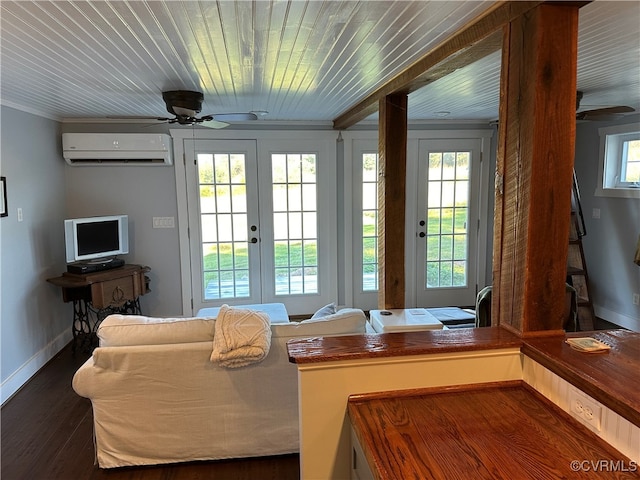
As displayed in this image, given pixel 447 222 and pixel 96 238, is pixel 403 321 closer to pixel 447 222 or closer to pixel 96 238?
pixel 447 222

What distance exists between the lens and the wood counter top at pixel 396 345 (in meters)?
1.47

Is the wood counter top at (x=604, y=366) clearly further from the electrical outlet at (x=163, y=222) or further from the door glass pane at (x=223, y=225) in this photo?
the electrical outlet at (x=163, y=222)

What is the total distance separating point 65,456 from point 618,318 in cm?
496

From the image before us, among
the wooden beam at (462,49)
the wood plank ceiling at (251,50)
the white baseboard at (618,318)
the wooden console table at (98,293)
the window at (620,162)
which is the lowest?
the white baseboard at (618,318)

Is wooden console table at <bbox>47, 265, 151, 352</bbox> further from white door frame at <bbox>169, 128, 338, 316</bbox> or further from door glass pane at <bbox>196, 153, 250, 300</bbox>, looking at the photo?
door glass pane at <bbox>196, 153, 250, 300</bbox>

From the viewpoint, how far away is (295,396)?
7.97 feet

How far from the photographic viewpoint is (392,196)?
281cm

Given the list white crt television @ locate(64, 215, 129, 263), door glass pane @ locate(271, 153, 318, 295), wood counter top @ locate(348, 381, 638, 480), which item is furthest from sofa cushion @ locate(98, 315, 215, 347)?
door glass pane @ locate(271, 153, 318, 295)

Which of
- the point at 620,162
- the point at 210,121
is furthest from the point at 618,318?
the point at 210,121

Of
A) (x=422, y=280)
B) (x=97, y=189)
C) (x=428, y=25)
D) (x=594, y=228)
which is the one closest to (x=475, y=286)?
(x=422, y=280)

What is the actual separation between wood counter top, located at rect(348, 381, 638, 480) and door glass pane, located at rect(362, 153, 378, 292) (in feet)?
11.4

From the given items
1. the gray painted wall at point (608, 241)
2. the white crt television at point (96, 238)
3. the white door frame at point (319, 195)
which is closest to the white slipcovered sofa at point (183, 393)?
the white crt television at point (96, 238)

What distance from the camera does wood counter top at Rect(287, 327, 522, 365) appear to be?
1470mm

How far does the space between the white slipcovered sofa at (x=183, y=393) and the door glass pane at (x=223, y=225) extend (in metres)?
2.36
